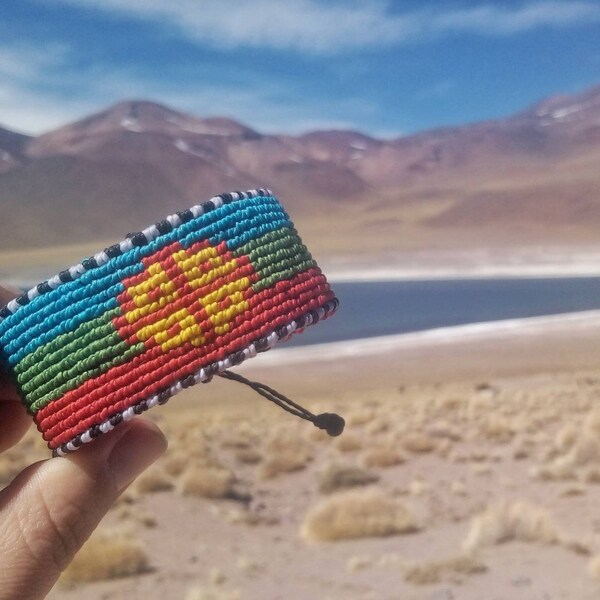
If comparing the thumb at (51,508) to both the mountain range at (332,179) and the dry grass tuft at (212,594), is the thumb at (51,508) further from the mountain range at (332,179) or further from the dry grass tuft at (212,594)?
the mountain range at (332,179)

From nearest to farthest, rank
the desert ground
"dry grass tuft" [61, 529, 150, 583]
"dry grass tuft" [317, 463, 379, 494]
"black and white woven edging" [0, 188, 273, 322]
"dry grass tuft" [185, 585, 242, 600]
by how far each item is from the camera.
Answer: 1. "black and white woven edging" [0, 188, 273, 322]
2. "dry grass tuft" [185, 585, 242, 600]
3. the desert ground
4. "dry grass tuft" [61, 529, 150, 583]
5. "dry grass tuft" [317, 463, 379, 494]

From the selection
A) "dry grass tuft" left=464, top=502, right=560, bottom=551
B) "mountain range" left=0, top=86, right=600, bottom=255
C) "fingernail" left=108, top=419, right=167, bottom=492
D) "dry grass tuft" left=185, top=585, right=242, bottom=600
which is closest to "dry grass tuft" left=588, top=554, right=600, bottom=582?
"dry grass tuft" left=464, top=502, right=560, bottom=551

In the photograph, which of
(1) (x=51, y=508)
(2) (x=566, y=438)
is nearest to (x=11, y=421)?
(1) (x=51, y=508)

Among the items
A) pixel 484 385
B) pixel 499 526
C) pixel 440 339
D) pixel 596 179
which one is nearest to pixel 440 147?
pixel 596 179

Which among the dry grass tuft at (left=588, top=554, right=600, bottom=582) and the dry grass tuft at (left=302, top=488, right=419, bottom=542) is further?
the dry grass tuft at (left=302, top=488, right=419, bottom=542)

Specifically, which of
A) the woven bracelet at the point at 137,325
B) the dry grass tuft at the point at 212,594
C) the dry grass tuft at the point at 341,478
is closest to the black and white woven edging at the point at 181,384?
the woven bracelet at the point at 137,325

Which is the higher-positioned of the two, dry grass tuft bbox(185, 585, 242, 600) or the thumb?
dry grass tuft bbox(185, 585, 242, 600)

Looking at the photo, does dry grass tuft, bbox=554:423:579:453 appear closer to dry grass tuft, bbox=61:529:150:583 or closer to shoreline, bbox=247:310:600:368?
dry grass tuft, bbox=61:529:150:583
